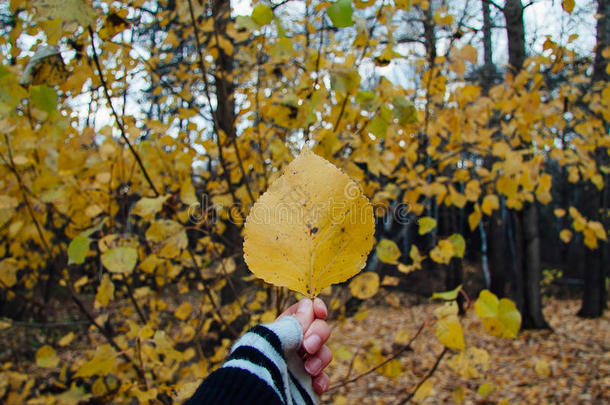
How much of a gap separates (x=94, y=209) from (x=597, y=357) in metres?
6.71

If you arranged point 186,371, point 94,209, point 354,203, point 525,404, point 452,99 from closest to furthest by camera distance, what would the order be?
point 354,203 < point 94,209 < point 186,371 < point 452,99 < point 525,404

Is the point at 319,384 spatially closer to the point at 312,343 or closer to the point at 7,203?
A: the point at 312,343

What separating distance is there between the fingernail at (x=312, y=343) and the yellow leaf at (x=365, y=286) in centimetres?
98

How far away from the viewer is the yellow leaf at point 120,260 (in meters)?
1.12

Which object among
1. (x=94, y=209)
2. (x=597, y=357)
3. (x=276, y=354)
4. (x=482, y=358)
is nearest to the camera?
(x=276, y=354)

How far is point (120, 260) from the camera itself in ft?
3.81

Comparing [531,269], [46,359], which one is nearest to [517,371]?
[531,269]

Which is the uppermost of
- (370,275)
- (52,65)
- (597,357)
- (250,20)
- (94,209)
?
(250,20)

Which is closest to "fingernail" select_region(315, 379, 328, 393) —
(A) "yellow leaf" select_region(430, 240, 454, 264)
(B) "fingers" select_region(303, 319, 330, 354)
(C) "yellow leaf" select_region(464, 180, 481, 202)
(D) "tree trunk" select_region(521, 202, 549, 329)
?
(B) "fingers" select_region(303, 319, 330, 354)

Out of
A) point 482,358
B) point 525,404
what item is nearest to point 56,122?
point 482,358

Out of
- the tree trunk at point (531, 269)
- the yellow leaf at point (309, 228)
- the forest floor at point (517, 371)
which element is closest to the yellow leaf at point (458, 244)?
the yellow leaf at point (309, 228)

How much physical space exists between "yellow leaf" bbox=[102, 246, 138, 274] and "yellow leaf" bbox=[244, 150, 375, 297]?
82 centimetres

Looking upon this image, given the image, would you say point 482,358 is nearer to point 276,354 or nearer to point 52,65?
point 276,354

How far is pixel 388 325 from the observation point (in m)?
8.68
